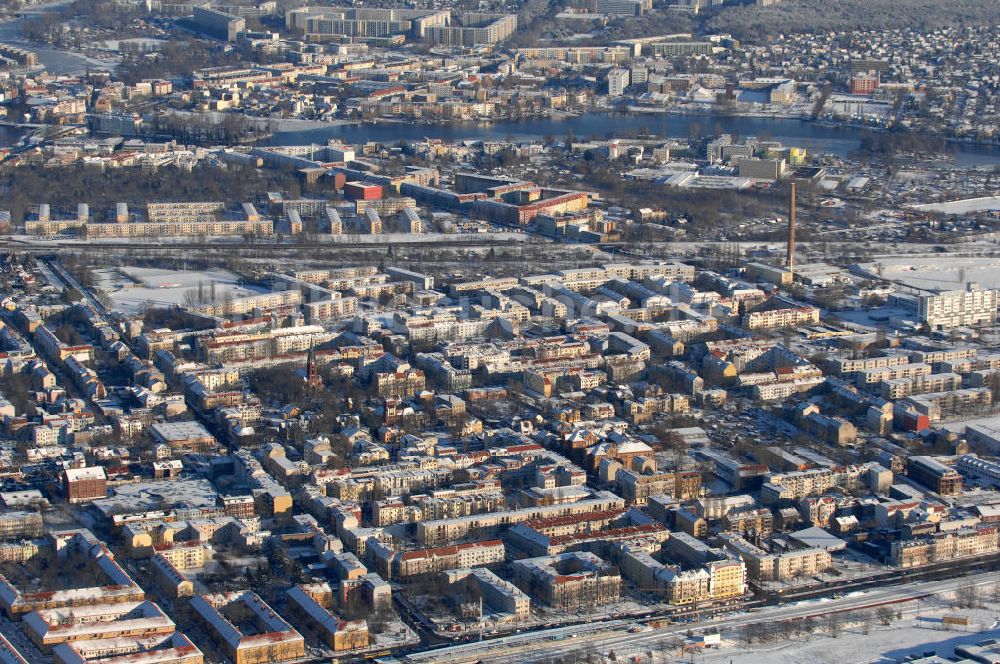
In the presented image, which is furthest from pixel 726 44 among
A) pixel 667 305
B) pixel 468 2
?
pixel 667 305

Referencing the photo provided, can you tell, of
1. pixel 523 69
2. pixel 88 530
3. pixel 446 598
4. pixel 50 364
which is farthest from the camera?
pixel 523 69

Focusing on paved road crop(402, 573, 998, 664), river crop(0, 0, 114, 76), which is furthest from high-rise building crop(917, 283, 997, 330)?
river crop(0, 0, 114, 76)

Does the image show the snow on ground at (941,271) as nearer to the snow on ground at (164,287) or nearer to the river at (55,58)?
the snow on ground at (164,287)

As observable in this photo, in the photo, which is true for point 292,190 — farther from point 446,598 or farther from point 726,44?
point 726,44

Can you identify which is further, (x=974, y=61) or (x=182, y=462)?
(x=974, y=61)

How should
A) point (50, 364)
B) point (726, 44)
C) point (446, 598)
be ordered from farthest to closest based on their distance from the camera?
point (726, 44) → point (50, 364) → point (446, 598)

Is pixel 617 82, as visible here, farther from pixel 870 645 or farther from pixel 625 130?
pixel 870 645

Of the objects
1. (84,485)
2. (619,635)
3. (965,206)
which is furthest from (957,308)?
(84,485)
